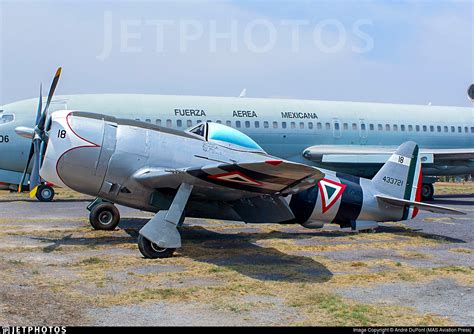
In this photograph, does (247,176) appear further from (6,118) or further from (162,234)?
(6,118)

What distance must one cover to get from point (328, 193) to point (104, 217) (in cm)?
491

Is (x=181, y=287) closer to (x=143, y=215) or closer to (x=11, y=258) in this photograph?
(x=11, y=258)

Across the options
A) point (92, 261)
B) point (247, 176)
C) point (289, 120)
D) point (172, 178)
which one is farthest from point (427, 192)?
point (92, 261)

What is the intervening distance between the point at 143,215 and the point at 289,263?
717cm

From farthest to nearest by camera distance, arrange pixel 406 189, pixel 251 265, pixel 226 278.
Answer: pixel 406 189 < pixel 251 265 < pixel 226 278

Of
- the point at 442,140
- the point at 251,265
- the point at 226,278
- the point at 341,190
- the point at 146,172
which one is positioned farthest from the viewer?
the point at 442,140

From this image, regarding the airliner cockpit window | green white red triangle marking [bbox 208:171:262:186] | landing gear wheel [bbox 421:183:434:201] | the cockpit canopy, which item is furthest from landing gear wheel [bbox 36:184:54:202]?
landing gear wheel [bbox 421:183:434:201]

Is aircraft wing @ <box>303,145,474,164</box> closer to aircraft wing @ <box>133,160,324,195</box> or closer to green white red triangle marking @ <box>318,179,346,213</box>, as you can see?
green white red triangle marking @ <box>318,179,346,213</box>

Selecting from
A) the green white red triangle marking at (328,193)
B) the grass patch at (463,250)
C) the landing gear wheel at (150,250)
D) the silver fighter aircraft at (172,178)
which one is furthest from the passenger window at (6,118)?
the grass patch at (463,250)

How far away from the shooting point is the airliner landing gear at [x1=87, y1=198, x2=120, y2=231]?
11914mm

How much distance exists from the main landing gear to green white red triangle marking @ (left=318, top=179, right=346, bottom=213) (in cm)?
310

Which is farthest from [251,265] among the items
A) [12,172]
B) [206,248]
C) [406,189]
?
[12,172]

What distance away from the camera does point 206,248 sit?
10086 mm

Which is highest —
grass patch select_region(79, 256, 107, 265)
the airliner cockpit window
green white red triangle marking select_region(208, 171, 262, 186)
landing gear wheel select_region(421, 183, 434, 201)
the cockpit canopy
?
the airliner cockpit window
